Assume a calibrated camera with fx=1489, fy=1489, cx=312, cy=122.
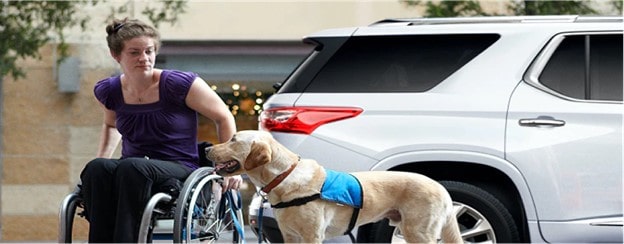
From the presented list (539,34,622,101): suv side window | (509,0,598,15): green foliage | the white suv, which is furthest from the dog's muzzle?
(509,0,598,15): green foliage

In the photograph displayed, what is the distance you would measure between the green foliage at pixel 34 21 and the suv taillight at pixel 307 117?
22.0 ft

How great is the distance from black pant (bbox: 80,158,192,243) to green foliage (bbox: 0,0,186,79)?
773cm

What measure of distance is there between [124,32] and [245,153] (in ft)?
3.86

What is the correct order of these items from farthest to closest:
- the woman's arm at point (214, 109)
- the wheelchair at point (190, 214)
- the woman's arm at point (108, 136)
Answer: the woman's arm at point (108, 136)
the woman's arm at point (214, 109)
the wheelchair at point (190, 214)

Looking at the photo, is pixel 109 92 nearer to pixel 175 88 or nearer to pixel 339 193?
pixel 175 88

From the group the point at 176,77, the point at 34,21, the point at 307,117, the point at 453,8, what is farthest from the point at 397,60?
the point at 34,21

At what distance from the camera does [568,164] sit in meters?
7.59

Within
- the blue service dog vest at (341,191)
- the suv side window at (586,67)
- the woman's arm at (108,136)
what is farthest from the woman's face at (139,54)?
the suv side window at (586,67)

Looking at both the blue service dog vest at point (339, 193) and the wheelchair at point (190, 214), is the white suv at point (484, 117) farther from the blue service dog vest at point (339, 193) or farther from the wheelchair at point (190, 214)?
the blue service dog vest at point (339, 193)

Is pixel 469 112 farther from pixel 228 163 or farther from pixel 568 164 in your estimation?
pixel 228 163

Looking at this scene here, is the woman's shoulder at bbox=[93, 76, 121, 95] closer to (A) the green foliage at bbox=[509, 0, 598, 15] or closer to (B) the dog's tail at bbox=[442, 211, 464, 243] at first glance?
(B) the dog's tail at bbox=[442, 211, 464, 243]

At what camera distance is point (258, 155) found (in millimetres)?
6047

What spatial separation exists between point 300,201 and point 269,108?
1974 millimetres

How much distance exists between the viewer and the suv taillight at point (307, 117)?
7754mm
